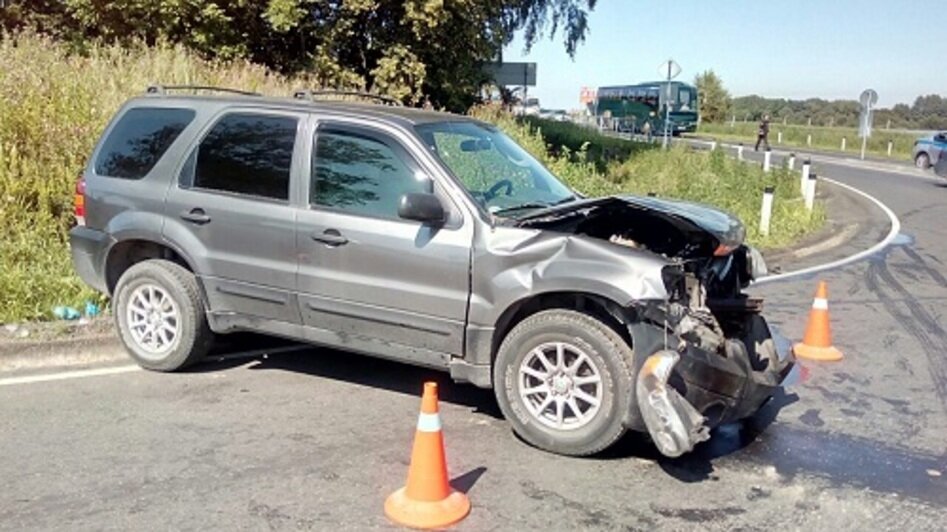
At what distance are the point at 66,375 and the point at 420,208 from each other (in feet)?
9.37

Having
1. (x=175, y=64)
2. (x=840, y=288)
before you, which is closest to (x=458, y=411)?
(x=840, y=288)

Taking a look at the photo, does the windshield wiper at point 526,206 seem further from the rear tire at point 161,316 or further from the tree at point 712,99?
the tree at point 712,99

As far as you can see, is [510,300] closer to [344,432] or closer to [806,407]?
[344,432]

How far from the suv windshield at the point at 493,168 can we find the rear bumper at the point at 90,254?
249 centimetres

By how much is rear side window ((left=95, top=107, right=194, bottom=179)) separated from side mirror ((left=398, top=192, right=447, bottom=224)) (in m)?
2.06

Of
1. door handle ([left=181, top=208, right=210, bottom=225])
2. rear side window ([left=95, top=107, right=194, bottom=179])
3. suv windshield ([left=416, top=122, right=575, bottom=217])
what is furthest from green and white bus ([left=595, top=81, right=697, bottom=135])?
door handle ([left=181, top=208, right=210, bottom=225])

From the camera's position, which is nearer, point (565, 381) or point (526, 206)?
point (565, 381)

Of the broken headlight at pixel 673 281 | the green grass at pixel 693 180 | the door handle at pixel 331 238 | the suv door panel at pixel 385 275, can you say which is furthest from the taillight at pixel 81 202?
the green grass at pixel 693 180

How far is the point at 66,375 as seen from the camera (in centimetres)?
552

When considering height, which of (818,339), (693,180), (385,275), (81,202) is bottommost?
(818,339)

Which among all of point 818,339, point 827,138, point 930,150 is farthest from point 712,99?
point 818,339

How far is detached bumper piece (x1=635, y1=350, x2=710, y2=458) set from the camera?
3930 millimetres

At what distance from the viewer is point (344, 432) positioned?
4.65 metres

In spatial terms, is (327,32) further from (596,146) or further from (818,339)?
(818,339)
